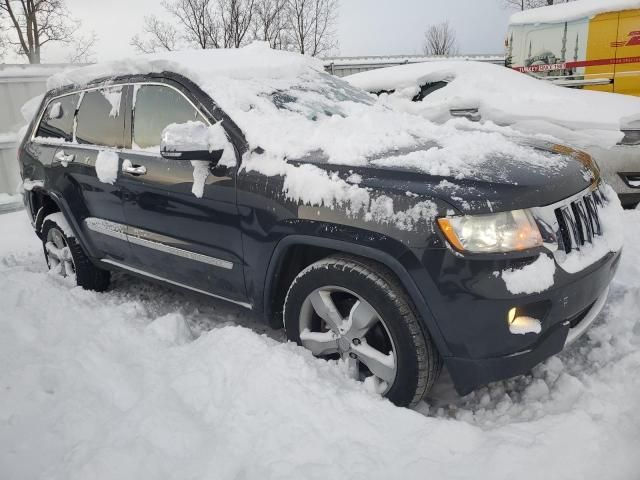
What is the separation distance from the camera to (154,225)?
9.75 ft

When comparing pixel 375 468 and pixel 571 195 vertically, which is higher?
pixel 571 195

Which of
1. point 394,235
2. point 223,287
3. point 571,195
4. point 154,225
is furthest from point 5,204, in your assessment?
point 571,195

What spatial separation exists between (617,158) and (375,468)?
4.26 metres

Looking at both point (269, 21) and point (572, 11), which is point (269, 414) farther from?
point (269, 21)

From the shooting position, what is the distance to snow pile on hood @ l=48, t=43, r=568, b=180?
2387 millimetres

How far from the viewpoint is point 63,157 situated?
360 cm

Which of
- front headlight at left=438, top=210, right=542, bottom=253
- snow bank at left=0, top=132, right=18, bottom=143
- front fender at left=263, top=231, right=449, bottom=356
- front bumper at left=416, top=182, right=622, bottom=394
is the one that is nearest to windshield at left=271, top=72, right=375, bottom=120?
front fender at left=263, top=231, right=449, bottom=356

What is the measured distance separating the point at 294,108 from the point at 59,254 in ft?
7.84

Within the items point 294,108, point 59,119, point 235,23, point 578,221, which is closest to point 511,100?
point 294,108

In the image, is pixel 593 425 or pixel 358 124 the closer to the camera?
pixel 593 425

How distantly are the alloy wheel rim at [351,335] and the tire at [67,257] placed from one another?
214 cm

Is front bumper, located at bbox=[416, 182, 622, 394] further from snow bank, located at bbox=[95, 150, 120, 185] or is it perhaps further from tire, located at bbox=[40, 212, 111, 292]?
tire, located at bbox=[40, 212, 111, 292]

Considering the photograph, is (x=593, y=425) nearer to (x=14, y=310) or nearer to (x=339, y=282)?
(x=339, y=282)

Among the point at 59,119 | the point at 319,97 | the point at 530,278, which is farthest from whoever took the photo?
the point at 59,119
